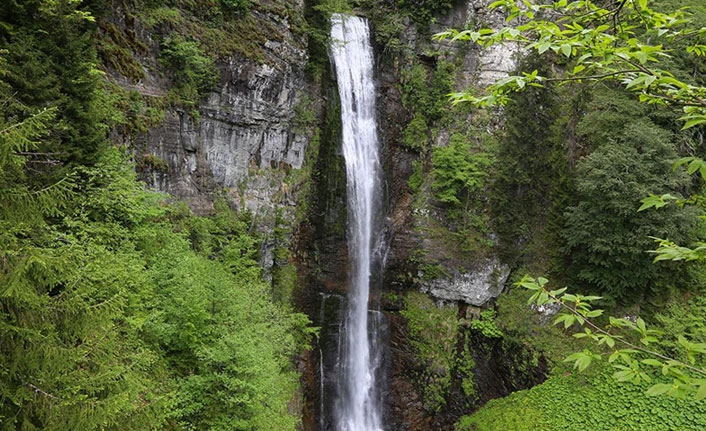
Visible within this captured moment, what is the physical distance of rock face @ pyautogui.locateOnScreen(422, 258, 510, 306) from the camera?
16906 mm

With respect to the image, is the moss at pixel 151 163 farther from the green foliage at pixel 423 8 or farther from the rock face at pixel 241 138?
the green foliage at pixel 423 8

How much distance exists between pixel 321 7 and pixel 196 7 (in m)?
5.24

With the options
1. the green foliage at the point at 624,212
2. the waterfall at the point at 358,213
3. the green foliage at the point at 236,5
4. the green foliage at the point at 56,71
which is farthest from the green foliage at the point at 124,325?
the green foliage at the point at 624,212

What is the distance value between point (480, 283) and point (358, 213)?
5.84 m

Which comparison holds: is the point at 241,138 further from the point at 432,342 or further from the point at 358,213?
the point at 432,342

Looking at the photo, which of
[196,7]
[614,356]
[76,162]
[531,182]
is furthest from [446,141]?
[614,356]

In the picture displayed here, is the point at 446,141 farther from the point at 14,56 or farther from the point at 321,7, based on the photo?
the point at 14,56

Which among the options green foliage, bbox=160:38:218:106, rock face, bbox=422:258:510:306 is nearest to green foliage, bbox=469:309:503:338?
rock face, bbox=422:258:510:306

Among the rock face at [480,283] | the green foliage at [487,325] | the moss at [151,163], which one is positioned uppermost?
the moss at [151,163]

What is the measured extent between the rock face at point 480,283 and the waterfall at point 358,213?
360 centimetres

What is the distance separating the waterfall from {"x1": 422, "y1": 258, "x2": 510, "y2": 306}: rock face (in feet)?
11.8

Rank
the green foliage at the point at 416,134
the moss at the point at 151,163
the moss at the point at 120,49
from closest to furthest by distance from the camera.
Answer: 1. the moss at the point at 120,49
2. the moss at the point at 151,163
3. the green foliage at the point at 416,134

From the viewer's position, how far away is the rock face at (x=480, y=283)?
1691 cm

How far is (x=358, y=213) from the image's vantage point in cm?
1802
